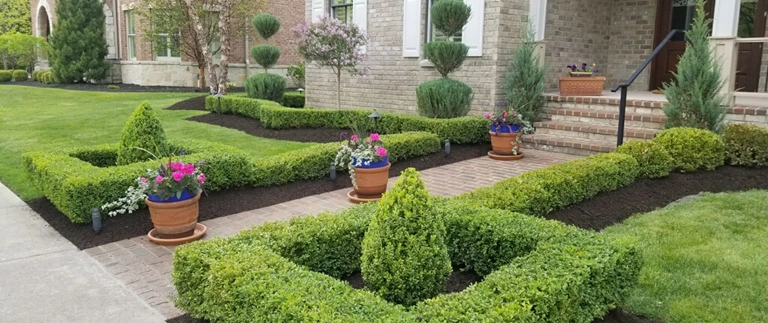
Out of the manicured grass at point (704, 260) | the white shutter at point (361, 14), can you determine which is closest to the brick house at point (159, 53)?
the white shutter at point (361, 14)

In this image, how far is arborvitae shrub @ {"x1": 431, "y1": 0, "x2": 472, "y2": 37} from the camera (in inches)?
371

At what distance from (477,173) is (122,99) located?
1291cm

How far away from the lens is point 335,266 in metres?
3.49

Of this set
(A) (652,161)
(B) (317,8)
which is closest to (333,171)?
(A) (652,161)

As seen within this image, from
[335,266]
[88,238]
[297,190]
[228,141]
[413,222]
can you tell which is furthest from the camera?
[228,141]

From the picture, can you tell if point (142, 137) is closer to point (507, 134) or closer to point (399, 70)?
point (507, 134)

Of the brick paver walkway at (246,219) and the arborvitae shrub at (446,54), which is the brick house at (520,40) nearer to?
the arborvitae shrub at (446,54)

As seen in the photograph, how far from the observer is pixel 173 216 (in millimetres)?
4645

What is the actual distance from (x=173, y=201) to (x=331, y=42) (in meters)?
6.83

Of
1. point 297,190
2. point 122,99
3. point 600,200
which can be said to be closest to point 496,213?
point 600,200

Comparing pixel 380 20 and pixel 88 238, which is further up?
pixel 380 20

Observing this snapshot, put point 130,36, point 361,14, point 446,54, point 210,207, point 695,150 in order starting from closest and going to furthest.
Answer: point 210,207 → point 695,150 → point 446,54 → point 361,14 → point 130,36

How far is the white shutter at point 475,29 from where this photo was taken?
9734 mm

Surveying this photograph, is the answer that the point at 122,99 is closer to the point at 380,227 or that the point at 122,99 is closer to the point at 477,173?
the point at 477,173
